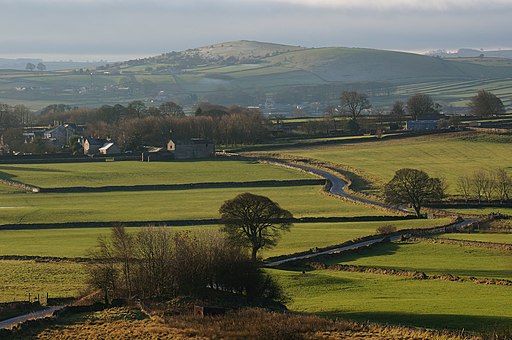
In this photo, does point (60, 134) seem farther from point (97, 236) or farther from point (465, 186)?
point (97, 236)

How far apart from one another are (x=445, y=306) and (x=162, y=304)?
11.0m

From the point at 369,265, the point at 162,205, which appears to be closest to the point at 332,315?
the point at 369,265

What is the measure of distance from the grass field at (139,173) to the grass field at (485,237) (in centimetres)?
3643

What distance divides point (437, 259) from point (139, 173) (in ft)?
177

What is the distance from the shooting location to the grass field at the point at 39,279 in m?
43.4

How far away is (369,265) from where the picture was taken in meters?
50.0

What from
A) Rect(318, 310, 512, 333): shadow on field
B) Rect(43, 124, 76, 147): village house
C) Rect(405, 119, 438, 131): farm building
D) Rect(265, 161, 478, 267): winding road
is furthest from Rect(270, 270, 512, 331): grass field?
Rect(405, 119, 438, 131): farm building

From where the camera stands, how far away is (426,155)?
114625 mm

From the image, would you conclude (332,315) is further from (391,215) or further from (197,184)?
(197,184)

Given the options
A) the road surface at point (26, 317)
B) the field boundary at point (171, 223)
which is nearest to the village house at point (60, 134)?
the field boundary at point (171, 223)

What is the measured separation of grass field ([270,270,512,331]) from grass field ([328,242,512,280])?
300 cm

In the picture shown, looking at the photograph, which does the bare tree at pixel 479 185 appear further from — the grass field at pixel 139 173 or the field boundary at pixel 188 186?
the grass field at pixel 139 173

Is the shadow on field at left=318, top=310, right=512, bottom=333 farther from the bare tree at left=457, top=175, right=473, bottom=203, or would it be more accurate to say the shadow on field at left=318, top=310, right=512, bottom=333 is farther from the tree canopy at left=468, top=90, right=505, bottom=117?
the tree canopy at left=468, top=90, right=505, bottom=117

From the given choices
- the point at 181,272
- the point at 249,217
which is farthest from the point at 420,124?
the point at 181,272
